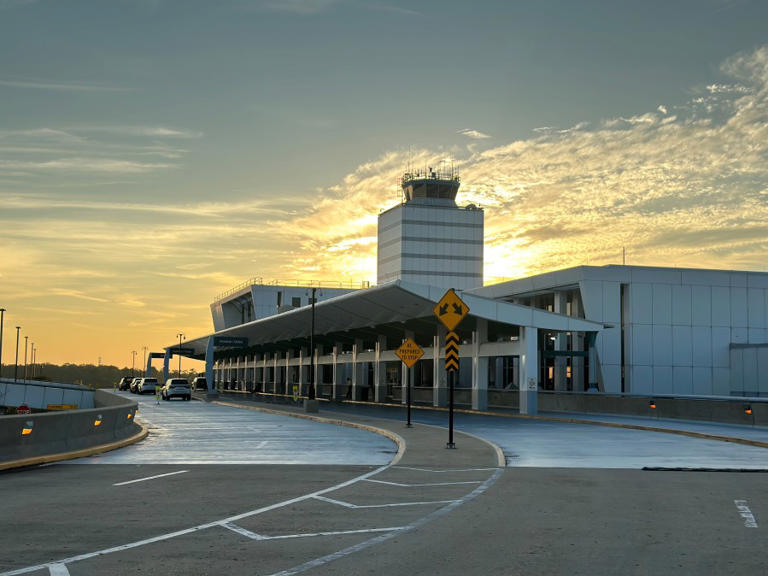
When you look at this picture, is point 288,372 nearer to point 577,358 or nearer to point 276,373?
point 276,373

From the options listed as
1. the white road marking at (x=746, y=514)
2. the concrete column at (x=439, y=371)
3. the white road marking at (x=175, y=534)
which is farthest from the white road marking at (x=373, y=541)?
the concrete column at (x=439, y=371)

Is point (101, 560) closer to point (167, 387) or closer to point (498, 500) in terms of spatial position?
point (498, 500)

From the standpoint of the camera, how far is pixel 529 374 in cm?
4422

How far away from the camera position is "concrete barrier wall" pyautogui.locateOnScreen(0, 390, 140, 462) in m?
17.8

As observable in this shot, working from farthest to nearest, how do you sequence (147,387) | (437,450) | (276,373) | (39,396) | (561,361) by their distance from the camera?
A: (276,373) → (147,387) → (39,396) → (561,361) → (437,450)

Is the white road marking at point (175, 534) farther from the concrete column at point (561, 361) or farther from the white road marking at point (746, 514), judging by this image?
the concrete column at point (561, 361)

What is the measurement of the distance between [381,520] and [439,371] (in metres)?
46.4

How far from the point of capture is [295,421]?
40156mm

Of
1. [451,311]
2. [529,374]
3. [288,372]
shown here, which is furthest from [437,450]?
[288,372]

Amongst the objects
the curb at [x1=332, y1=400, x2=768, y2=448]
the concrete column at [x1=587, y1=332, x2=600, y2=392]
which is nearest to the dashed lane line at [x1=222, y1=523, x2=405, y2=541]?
the curb at [x1=332, y1=400, x2=768, y2=448]

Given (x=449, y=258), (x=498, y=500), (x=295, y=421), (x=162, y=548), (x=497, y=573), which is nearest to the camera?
(x=497, y=573)

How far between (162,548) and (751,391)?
5655 centimetres

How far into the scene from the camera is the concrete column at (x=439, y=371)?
179 feet

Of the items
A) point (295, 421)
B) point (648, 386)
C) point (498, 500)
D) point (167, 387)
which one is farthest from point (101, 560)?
point (167, 387)
